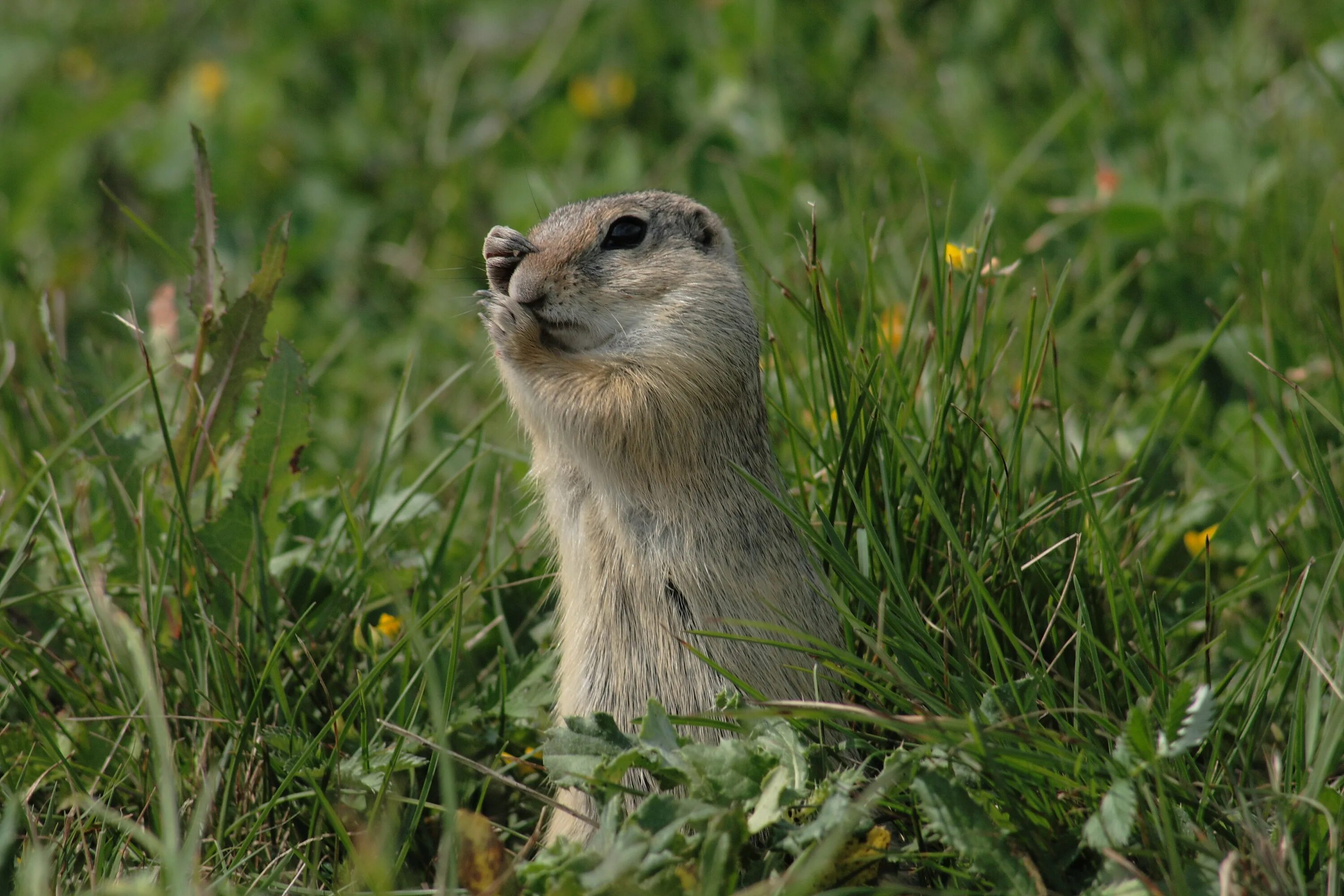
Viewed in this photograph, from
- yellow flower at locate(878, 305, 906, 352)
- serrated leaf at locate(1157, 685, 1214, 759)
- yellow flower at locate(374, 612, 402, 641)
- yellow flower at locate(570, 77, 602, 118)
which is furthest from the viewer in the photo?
yellow flower at locate(570, 77, 602, 118)

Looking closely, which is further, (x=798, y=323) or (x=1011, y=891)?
(x=798, y=323)

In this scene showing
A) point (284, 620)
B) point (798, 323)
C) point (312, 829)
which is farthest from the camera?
point (798, 323)

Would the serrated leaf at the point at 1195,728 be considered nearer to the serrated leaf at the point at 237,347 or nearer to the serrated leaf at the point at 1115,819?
the serrated leaf at the point at 1115,819

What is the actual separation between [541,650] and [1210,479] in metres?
1.93

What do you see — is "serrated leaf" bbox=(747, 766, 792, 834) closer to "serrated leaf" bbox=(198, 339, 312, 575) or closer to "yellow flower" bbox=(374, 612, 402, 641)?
"yellow flower" bbox=(374, 612, 402, 641)

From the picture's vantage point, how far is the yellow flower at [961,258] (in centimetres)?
302

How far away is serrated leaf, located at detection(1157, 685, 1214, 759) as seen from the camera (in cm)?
194

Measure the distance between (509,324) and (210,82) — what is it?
4.06 meters

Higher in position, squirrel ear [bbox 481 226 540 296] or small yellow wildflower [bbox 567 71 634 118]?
small yellow wildflower [bbox 567 71 634 118]

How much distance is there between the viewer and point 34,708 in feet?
8.54

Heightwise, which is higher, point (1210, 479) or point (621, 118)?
point (621, 118)

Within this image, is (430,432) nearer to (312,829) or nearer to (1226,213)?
(312,829)

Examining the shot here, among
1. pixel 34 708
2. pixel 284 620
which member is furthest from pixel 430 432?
pixel 34 708

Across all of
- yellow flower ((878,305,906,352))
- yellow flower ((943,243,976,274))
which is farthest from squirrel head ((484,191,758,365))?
yellow flower ((943,243,976,274))
